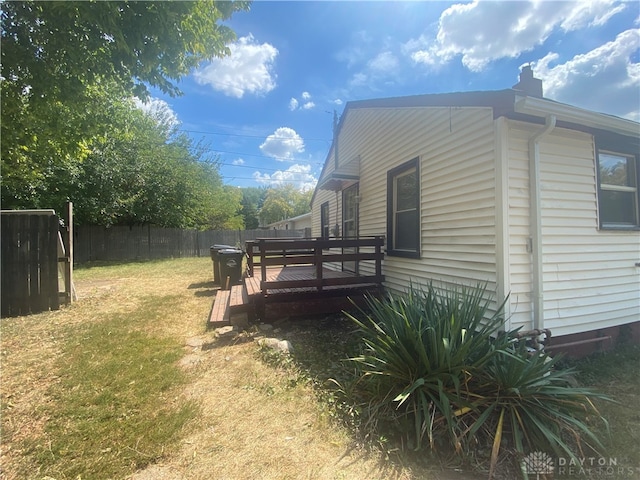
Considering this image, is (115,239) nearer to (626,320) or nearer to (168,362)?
(168,362)

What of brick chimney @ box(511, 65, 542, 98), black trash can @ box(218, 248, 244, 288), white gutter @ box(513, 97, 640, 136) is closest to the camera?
white gutter @ box(513, 97, 640, 136)

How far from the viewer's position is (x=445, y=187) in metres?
3.88

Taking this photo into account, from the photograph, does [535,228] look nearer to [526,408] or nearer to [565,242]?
[565,242]

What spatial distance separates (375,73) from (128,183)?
13254 millimetres

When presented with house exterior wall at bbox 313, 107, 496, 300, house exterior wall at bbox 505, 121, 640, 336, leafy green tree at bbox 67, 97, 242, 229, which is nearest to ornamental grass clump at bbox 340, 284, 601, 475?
house exterior wall at bbox 505, 121, 640, 336

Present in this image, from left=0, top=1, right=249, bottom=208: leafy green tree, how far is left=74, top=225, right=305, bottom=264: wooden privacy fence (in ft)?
36.7

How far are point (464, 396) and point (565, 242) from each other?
7.72 feet

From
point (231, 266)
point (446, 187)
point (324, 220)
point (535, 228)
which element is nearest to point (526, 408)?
point (535, 228)

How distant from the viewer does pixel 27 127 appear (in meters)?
4.71

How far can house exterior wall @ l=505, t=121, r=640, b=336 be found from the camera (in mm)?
3137

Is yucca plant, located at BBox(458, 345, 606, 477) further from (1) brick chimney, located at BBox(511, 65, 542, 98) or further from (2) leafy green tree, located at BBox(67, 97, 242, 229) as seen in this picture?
(2) leafy green tree, located at BBox(67, 97, 242, 229)

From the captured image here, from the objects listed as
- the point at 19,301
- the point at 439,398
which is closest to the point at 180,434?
the point at 439,398

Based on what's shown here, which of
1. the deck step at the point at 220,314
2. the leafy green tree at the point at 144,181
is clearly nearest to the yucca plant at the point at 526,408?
the deck step at the point at 220,314

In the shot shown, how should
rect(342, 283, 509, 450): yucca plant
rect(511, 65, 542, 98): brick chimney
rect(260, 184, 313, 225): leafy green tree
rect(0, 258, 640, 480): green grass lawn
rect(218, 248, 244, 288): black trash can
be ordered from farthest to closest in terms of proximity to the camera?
rect(260, 184, 313, 225): leafy green tree < rect(218, 248, 244, 288): black trash can < rect(511, 65, 542, 98): brick chimney < rect(342, 283, 509, 450): yucca plant < rect(0, 258, 640, 480): green grass lawn
